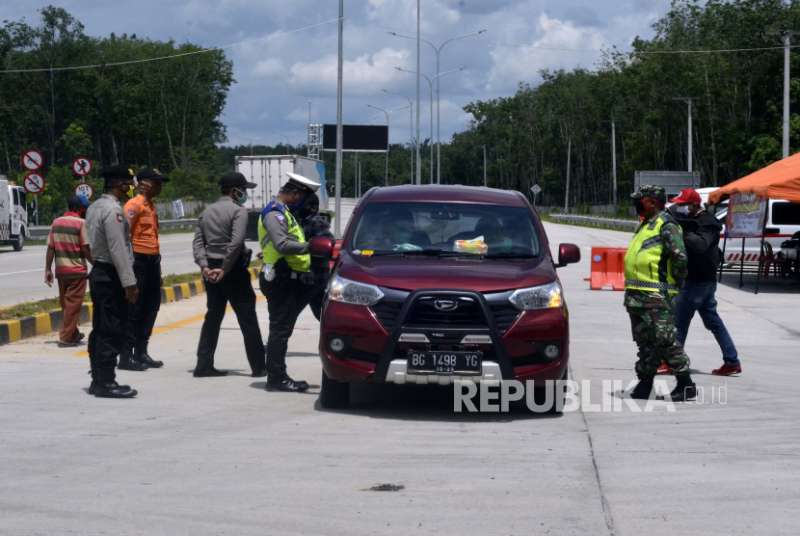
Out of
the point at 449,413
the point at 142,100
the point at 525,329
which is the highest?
the point at 142,100

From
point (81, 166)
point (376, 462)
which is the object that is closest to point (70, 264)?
point (376, 462)

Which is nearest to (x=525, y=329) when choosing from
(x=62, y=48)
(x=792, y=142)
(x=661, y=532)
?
(x=661, y=532)

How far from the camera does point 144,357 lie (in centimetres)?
1189

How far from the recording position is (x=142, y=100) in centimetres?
10538

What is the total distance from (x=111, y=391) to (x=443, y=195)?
3.09 m

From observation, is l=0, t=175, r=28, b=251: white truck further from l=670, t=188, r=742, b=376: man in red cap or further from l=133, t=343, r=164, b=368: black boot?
l=670, t=188, r=742, b=376: man in red cap

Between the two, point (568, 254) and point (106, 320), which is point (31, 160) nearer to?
point (106, 320)

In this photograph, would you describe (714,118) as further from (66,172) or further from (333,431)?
(333,431)

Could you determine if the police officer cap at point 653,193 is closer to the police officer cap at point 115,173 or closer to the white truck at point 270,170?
the police officer cap at point 115,173

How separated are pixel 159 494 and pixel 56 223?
24.4 feet

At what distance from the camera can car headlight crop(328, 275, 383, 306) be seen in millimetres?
8938

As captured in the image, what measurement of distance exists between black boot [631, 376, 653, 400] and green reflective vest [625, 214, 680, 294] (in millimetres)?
808

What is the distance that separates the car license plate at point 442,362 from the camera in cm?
879

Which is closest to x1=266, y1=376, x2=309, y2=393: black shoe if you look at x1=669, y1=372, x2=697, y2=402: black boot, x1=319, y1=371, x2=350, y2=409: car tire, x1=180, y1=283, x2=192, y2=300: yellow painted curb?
x1=319, y1=371, x2=350, y2=409: car tire
